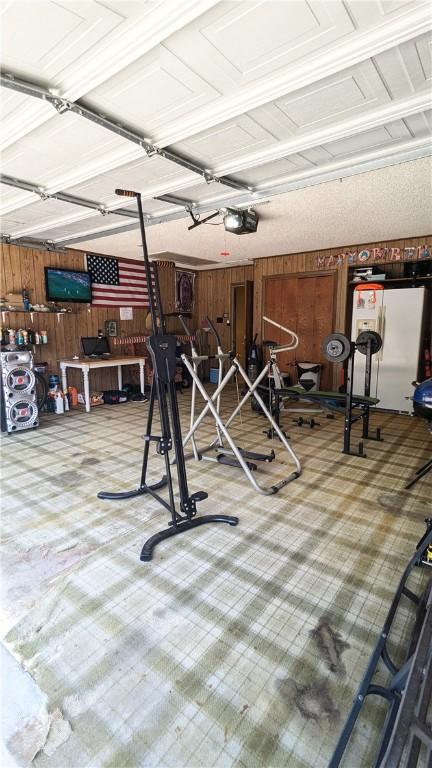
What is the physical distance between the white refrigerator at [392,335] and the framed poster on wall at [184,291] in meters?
4.17

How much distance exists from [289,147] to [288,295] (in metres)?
4.43

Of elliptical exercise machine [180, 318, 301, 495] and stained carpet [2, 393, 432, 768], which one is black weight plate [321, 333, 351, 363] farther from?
stained carpet [2, 393, 432, 768]

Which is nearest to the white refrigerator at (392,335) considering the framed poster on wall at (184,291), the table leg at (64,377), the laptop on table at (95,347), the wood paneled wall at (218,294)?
the wood paneled wall at (218,294)

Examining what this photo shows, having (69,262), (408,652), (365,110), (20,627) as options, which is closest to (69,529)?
(20,627)

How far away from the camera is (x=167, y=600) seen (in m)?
1.85

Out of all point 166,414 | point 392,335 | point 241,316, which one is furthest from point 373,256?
point 166,414

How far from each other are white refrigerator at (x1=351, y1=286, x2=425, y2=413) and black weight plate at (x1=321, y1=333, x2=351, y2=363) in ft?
5.76

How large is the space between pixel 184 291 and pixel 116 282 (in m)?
1.98

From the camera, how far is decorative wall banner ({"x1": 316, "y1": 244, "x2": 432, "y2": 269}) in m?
5.42

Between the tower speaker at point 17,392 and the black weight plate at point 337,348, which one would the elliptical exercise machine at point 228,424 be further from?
the tower speaker at point 17,392

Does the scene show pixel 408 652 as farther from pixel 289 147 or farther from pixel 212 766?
pixel 289 147

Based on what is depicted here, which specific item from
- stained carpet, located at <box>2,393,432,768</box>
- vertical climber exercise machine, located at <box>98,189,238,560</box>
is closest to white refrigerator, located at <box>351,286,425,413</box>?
stained carpet, located at <box>2,393,432,768</box>

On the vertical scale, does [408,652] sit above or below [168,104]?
below

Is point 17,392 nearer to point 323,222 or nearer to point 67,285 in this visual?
point 67,285
